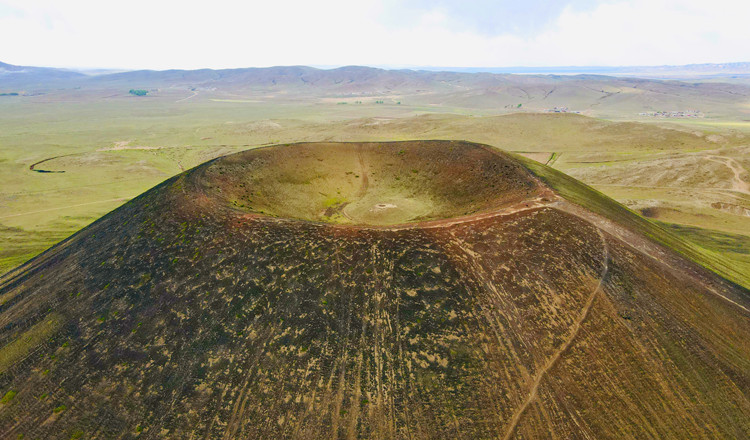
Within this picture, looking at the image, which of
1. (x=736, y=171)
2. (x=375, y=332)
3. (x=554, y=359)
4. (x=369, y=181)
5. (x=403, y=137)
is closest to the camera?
(x=554, y=359)

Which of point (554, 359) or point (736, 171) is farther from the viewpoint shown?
point (736, 171)

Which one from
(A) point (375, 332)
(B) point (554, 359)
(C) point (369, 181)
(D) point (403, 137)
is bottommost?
(B) point (554, 359)

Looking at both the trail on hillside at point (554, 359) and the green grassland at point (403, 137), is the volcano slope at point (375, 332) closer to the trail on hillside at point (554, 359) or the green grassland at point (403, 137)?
the trail on hillside at point (554, 359)

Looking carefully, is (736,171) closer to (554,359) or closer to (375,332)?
(554,359)

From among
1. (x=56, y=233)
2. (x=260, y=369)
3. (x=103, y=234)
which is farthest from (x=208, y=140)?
(x=260, y=369)

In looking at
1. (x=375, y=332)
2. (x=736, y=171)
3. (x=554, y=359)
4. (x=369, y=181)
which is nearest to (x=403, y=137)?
(x=369, y=181)

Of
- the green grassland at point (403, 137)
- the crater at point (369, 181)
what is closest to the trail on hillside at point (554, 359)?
the crater at point (369, 181)

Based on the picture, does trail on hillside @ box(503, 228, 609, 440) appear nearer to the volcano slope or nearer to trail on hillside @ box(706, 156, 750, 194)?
the volcano slope
